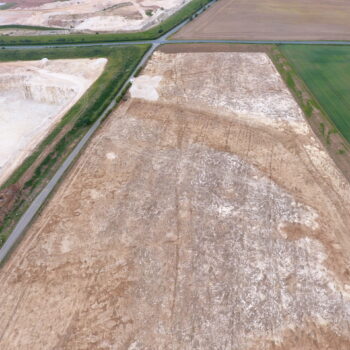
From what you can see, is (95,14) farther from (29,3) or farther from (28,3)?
(28,3)

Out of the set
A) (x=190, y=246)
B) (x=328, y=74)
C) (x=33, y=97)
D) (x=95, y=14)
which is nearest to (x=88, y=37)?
(x=95, y=14)

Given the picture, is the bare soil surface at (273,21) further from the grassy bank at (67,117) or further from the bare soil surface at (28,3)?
the bare soil surface at (28,3)

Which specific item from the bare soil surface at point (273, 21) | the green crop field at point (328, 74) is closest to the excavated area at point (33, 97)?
the bare soil surface at point (273, 21)

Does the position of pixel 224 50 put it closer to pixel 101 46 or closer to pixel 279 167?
pixel 101 46

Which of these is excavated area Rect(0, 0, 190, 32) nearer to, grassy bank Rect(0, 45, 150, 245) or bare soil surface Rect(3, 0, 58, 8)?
bare soil surface Rect(3, 0, 58, 8)

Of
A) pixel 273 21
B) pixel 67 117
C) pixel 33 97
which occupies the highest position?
pixel 273 21

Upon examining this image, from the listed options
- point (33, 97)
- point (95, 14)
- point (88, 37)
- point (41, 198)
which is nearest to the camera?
point (41, 198)
